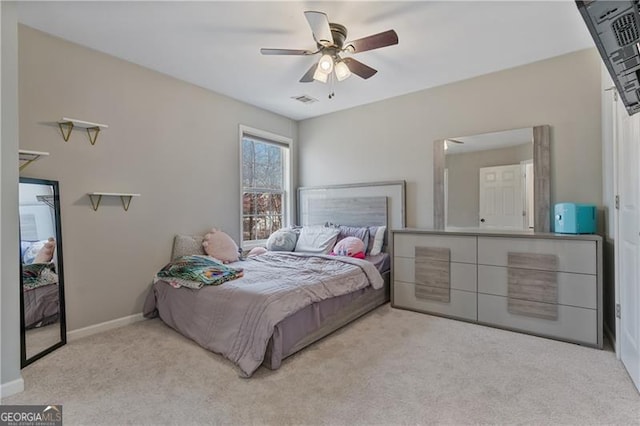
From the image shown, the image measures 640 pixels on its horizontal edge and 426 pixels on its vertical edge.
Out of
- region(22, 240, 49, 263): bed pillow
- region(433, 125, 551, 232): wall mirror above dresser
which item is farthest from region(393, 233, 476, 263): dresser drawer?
region(22, 240, 49, 263): bed pillow

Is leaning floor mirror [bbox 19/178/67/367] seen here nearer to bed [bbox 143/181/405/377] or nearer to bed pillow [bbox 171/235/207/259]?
bed [bbox 143/181/405/377]

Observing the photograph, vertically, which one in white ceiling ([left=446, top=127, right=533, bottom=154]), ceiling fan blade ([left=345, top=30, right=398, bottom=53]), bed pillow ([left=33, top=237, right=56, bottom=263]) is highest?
ceiling fan blade ([left=345, top=30, right=398, bottom=53])

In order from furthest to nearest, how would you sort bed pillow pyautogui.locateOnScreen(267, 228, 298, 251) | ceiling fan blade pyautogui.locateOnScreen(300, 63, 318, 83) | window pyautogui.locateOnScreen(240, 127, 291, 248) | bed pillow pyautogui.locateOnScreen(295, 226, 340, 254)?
window pyautogui.locateOnScreen(240, 127, 291, 248) < bed pillow pyautogui.locateOnScreen(267, 228, 298, 251) < bed pillow pyautogui.locateOnScreen(295, 226, 340, 254) < ceiling fan blade pyautogui.locateOnScreen(300, 63, 318, 83)

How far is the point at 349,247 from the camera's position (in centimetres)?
367

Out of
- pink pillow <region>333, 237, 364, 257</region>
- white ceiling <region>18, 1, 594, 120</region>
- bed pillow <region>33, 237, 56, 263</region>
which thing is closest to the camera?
white ceiling <region>18, 1, 594, 120</region>

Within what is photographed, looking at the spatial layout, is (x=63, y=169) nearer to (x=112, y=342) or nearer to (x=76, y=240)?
(x=76, y=240)

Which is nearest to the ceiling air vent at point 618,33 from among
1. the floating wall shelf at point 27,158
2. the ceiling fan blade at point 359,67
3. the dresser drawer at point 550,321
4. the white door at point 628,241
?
the white door at point 628,241

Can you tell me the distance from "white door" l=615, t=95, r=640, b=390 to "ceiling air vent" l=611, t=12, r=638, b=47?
955 millimetres

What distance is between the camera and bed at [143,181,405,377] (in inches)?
84.8

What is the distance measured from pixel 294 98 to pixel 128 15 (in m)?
2.06

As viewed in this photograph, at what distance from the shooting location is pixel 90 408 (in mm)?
1737

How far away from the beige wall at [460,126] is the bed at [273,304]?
A: 0.50 m

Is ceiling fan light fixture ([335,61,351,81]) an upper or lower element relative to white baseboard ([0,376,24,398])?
upper

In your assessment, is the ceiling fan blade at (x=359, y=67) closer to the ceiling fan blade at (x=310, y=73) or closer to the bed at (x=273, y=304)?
the ceiling fan blade at (x=310, y=73)
